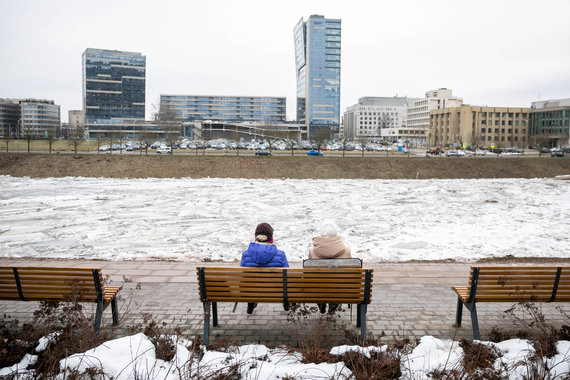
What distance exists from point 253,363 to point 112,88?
16712 cm

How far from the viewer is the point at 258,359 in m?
4.38

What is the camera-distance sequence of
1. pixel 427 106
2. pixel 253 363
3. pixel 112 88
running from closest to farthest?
pixel 253 363 → pixel 112 88 → pixel 427 106

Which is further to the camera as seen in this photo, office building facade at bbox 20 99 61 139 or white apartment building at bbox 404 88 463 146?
office building facade at bbox 20 99 61 139

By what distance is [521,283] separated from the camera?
16.9ft

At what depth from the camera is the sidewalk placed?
5.48m

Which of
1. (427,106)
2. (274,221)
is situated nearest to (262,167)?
(274,221)

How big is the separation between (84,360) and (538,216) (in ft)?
54.0

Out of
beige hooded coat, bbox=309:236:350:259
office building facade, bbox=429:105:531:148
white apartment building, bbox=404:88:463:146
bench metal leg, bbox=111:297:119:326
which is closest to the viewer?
bench metal leg, bbox=111:297:119:326

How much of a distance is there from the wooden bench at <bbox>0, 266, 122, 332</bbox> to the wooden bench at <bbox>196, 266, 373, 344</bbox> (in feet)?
4.32

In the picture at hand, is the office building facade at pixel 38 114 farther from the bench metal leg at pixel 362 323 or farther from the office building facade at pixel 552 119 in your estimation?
the bench metal leg at pixel 362 323

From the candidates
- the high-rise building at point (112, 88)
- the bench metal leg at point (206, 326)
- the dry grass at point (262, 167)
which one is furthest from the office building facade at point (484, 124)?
the bench metal leg at point (206, 326)

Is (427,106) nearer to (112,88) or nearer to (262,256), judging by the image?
(112,88)

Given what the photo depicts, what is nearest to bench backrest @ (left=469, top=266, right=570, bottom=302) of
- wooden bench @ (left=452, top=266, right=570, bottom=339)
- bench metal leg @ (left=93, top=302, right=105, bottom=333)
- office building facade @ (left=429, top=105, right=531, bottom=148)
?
wooden bench @ (left=452, top=266, right=570, bottom=339)

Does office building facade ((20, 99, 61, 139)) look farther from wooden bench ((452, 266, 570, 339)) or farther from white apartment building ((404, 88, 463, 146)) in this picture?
wooden bench ((452, 266, 570, 339))
